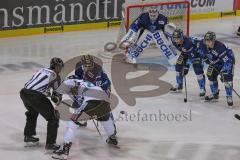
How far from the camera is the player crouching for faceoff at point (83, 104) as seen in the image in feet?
27.7

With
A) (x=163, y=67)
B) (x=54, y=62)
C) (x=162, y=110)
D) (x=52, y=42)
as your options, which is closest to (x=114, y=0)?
(x=52, y=42)

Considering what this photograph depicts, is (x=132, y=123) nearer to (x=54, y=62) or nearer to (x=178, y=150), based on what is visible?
(x=178, y=150)

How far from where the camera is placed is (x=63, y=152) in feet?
27.7

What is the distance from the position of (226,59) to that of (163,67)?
3.03 meters

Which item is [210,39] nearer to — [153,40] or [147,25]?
[147,25]

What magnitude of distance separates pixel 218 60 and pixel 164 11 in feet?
15.1

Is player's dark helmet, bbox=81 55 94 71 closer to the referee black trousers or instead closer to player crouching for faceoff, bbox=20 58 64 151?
player crouching for faceoff, bbox=20 58 64 151

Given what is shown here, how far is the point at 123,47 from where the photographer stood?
566 inches

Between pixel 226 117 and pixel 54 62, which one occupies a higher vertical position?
pixel 54 62

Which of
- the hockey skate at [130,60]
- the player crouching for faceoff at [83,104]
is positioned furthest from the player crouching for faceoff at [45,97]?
the hockey skate at [130,60]

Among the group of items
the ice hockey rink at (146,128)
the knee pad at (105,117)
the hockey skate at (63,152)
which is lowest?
the ice hockey rink at (146,128)

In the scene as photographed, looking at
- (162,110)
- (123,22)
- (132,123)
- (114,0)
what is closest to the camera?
(132,123)

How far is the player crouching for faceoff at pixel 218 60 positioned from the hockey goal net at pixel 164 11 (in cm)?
395

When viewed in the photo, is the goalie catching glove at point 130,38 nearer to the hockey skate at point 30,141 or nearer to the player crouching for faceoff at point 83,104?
the player crouching for faceoff at point 83,104
